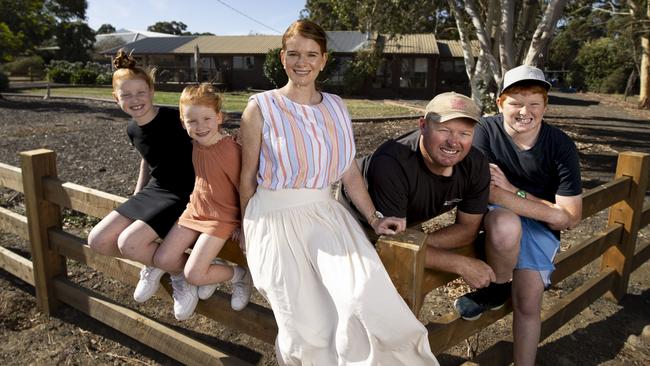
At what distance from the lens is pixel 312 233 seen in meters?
2.19

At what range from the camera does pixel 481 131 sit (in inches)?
122

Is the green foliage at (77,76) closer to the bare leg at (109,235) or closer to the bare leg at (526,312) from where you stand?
the bare leg at (109,235)

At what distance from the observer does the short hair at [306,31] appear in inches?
94.0

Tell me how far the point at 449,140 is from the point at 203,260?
4.23ft

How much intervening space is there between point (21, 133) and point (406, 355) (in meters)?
12.9

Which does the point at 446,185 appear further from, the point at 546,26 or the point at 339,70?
the point at 339,70

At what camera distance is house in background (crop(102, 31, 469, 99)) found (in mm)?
32750

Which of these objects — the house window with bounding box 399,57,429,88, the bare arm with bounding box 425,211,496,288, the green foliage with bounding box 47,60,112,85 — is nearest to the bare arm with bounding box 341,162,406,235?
the bare arm with bounding box 425,211,496,288

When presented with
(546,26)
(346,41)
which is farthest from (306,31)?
(346,41)

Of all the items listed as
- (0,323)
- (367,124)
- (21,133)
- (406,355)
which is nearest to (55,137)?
(21,133)

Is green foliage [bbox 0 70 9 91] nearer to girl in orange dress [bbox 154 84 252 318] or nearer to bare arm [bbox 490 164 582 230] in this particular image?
girl in orange dress [bbox 154 84 252 318]

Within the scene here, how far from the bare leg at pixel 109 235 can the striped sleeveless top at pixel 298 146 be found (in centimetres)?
102

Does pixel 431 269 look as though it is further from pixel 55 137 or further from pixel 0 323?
pixel 55 137

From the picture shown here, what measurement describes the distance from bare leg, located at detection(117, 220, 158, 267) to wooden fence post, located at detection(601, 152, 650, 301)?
12.2 ft
